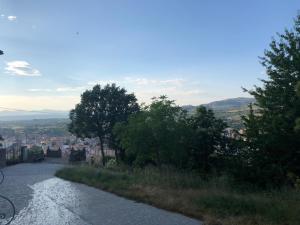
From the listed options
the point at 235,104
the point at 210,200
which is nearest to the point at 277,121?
the point at 210,200

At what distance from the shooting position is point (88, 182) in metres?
15.1

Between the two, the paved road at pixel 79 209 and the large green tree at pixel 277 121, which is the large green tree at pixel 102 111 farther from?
the paved road at pixel 79 209

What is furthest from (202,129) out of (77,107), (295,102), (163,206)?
(77,107)

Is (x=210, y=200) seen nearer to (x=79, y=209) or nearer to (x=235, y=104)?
(x=79, y=209)

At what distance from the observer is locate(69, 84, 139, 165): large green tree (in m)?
42.0

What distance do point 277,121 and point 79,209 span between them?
1136cm

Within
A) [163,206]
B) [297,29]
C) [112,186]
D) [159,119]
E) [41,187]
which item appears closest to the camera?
[163,206]

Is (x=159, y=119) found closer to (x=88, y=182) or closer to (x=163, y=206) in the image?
(x=88, y=182)

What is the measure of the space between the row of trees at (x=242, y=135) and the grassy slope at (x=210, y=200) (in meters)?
5.09

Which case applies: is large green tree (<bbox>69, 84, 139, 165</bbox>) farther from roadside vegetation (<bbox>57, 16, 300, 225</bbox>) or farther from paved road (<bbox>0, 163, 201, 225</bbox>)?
paved road (<bbox>0, 163, 201, 225</bbox>)

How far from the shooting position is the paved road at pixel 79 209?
891 cm

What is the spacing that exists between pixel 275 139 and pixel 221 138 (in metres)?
3.48

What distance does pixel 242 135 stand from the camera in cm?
2058

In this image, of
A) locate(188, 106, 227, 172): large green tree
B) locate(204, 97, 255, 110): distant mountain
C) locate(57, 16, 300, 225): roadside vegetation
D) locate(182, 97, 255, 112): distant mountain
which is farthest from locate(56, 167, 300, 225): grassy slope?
locate(204, 97, 255, 110): distant mountain
